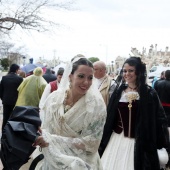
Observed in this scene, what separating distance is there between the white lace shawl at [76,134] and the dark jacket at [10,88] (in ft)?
19.0

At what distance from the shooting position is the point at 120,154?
4508 millimetres

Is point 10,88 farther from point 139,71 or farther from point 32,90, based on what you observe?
point 139,71

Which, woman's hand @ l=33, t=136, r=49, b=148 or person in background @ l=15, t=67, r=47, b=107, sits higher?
woman's hand @ l=33, t=136, r=49, b=148

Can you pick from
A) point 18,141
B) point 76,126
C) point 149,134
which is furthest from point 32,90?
point 18,141

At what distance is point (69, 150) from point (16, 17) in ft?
43.7

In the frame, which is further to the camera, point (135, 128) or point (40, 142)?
point (135, 128)

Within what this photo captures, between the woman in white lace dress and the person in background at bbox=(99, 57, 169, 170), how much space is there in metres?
1.56

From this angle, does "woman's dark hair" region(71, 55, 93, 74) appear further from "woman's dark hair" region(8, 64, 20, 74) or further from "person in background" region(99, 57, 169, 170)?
"woman's dark hair" region(8, 64, 20, 74)

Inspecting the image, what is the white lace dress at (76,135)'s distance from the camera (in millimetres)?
2691

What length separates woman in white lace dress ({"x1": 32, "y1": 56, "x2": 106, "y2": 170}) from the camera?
269cm

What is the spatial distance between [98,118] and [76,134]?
0.20 metres

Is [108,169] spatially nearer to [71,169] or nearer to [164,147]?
[164,147]

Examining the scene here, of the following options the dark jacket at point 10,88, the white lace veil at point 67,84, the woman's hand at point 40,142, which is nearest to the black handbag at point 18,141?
the woman's hand at point 40,142

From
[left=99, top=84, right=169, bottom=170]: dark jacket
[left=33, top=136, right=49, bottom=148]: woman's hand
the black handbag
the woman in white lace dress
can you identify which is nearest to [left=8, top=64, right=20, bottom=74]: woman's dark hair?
[left=99, top=84, right=169, bottom=170]: dark jacket
